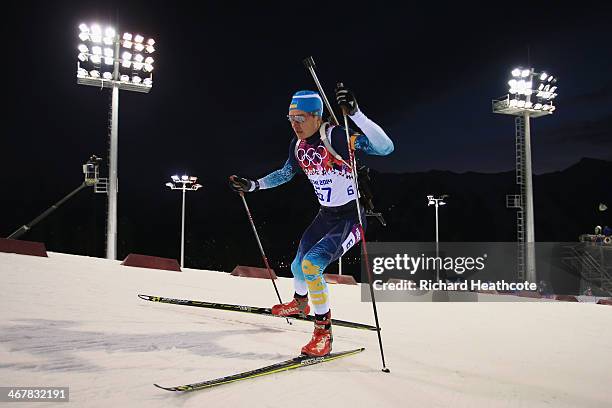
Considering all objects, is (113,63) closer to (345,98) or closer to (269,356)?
(345,98)

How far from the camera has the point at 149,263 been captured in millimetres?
13906

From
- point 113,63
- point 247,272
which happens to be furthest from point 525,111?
point 113,63

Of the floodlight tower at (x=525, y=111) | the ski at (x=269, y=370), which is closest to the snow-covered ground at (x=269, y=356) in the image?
the ski at (x=269, y=370)

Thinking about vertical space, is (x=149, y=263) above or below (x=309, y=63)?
below

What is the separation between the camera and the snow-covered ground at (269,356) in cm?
316

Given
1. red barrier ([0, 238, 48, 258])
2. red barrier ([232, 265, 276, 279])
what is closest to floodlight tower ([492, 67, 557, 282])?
red barrier ([232, 265, 276, 279])

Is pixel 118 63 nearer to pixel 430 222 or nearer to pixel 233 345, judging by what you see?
pixel 233 345

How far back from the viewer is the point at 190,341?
175 inches

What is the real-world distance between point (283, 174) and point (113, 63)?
19782mm

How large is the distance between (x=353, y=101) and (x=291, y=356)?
7.22 feet

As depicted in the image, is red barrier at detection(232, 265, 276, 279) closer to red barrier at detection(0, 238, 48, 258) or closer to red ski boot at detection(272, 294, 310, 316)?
red barrier at detection(0, 238, 48, 258)

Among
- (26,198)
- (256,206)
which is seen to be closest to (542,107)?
(26,198)

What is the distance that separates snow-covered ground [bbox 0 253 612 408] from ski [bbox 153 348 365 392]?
4cm

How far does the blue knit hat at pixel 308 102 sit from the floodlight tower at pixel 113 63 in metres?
17.8
